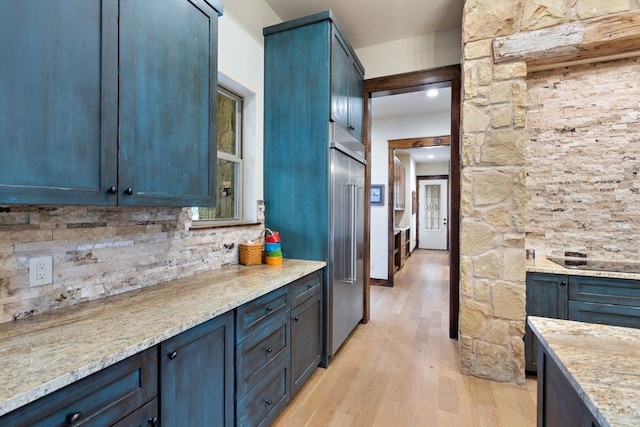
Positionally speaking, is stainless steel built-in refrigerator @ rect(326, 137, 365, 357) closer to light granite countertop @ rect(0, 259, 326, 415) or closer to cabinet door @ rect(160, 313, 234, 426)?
light granite countertop @ rect(0, 259, 326, 415)

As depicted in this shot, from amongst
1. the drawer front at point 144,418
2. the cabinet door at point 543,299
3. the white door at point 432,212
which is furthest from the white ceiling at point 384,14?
the white door at point 432,212

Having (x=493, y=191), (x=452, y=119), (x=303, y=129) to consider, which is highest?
(x=452, y=119)

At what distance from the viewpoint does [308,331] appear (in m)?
2.29

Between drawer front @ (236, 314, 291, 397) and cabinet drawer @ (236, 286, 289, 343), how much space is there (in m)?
0.04

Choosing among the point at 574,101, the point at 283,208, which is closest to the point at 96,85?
the point at 283,208

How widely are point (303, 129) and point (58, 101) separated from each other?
177 cm

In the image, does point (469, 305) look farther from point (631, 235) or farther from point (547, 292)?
point (631, 235)

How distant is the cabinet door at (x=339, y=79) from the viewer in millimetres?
2594

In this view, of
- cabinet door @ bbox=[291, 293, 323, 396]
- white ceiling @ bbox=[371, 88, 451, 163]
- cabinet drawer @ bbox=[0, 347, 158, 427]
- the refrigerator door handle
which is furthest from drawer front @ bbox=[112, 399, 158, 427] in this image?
white ceiling @ bbox=[371, 88, 451, 163]

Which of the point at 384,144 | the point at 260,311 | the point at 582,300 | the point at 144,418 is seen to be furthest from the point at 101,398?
the point at 384,144

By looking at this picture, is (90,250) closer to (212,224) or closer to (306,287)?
(212,224)

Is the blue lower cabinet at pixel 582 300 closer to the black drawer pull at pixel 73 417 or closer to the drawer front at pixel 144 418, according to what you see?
the drawer front at pixel 144 418

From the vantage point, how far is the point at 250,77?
101 inches

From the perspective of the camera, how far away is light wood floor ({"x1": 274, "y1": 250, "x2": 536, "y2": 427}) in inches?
78.1
